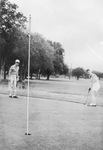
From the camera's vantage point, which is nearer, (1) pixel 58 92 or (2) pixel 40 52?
(1) pixel 58 92

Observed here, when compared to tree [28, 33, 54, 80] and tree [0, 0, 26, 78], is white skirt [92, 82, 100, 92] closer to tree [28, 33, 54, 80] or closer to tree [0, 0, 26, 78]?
tree [0, 0, 26, 78]

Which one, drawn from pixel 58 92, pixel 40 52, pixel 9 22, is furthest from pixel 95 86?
pixel 40 52

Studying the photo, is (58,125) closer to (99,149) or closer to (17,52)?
(99,149)

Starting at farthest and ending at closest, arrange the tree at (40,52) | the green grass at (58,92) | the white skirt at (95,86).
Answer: the tree at (40,52), the green grass at (58,92), the white skirt at (95,86)

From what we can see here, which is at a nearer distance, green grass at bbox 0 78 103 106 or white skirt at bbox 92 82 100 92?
white skirt at bbox 92 82 100 92

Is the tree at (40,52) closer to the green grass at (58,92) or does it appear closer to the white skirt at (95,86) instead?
the green grass at (58,92)

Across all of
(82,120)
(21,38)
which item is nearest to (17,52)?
(21,38)

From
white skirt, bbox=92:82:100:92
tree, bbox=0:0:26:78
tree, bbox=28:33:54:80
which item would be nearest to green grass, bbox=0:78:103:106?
white skirt, bbox=92:82:100:92

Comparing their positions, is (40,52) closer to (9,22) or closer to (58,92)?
(9,22)

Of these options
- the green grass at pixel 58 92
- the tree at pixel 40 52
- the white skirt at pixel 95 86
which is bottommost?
the green grass at pixel 58 92

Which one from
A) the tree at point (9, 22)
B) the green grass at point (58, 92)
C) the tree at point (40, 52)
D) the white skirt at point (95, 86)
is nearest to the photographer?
the white skirt at point (95, 86)

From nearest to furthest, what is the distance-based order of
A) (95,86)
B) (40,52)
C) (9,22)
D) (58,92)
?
(95,86), (58,92), (9,22), (40,52)

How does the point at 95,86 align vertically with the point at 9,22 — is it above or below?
below

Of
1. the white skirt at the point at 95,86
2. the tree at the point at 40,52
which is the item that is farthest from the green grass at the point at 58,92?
the tree at the point at 40,52
